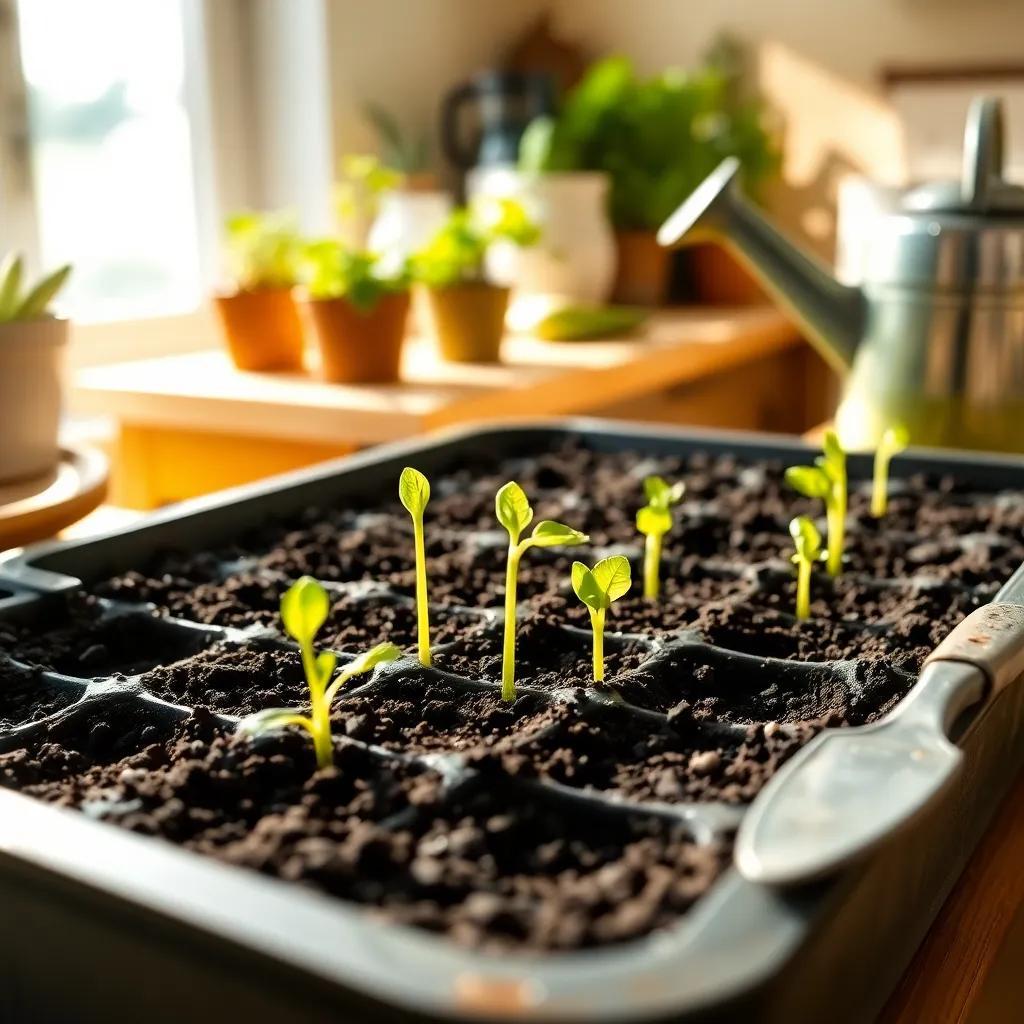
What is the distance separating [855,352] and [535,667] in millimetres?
678

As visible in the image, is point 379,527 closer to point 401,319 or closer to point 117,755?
point 117,755

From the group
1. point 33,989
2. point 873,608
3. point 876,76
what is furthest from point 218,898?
point 876,76

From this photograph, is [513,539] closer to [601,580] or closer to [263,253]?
[601,580]

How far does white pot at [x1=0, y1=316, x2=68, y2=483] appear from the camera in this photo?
958 mm

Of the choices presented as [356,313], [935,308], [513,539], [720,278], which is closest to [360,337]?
[356,313]

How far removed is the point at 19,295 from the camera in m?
1.00

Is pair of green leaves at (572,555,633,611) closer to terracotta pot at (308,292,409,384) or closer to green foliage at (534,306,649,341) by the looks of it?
terracotta pot at (308,292,409,384)

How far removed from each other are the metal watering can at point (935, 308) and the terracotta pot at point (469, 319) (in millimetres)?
609

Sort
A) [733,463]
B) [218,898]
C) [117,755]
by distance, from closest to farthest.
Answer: [218,898] < [117,755] < [733,463]

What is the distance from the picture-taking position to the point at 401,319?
1.65 metres

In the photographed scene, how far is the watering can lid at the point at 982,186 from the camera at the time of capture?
114 cm

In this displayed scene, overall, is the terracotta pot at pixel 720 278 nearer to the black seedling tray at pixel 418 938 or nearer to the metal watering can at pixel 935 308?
the metal watering can at pixel 935 308

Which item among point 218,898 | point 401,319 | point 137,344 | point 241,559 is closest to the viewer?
point 218,898

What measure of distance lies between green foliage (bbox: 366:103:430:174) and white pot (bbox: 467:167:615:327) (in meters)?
0.19
